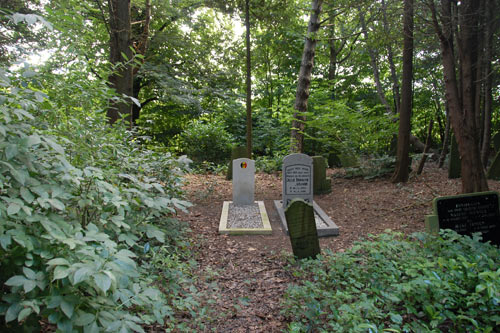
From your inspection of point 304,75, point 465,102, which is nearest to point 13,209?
→ point 465,102

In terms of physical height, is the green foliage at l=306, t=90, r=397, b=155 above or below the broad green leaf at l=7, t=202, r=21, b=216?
above

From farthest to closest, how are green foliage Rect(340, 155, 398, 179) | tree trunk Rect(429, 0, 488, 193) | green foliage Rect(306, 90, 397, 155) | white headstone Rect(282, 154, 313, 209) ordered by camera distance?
green foliage Rect(306, 90, 397, 155)
green foliage Rect(340, 155, 398, 179)
white headstone Rect(282, 154, 313, 209)
tree trunk Rect(429, 0, 488, 193)

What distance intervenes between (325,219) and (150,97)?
14.0m

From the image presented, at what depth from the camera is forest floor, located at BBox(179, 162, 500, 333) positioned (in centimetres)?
321

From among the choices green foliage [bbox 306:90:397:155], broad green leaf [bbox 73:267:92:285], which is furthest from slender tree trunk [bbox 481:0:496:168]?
broad green leaf [bbox 73:267:92:285]

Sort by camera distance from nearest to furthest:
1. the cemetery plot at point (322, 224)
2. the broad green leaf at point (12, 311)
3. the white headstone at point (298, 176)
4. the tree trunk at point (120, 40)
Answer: the broad green leaf at point (12, 311) < the cemetery plot at point (322, 224) < the tree trunk at point (120, 40) < the white headstone at point (298, 176)

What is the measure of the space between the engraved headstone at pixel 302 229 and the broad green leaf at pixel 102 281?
301 cm

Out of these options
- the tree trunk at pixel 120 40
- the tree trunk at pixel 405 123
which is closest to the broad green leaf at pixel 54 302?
the tree trunk at pixel 120 40

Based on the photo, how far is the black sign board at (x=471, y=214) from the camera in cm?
385

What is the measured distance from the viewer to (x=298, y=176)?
261 inches

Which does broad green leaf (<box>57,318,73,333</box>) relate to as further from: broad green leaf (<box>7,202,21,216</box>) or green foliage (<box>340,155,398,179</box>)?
green foliage (<box>340,155,398,179</box>)

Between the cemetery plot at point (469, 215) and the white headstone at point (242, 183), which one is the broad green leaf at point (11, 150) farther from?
the white headstone at point (242, 183)

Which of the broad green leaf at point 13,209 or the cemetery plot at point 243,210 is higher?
the broad green leaf at point 13,209

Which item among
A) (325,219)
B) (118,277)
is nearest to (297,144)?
(325,219)
